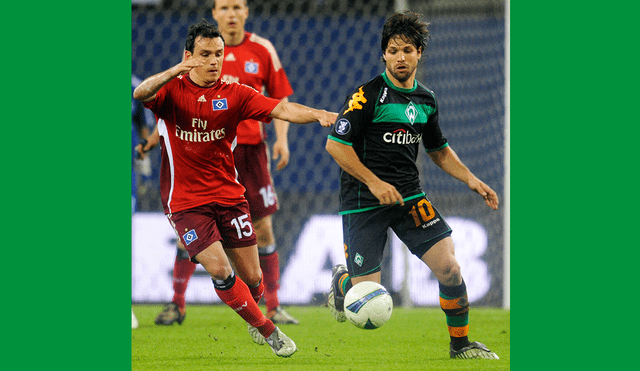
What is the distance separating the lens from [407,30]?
413 cm

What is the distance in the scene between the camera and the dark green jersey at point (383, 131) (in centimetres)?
→ 406

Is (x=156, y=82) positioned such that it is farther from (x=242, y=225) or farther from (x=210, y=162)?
(x=242, y=225)

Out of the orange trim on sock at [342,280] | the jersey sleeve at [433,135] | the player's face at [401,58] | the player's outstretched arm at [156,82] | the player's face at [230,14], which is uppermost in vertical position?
the player's face at [230,14]

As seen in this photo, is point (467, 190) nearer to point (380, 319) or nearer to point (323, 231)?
point (323, 231)

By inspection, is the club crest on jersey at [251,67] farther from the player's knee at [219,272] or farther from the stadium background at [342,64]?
the stadium background at [342,64]

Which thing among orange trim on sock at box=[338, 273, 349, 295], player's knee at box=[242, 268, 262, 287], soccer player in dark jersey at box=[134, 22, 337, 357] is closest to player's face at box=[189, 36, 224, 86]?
soccer player in dark jersey at box=[134, 22, 337, 357]

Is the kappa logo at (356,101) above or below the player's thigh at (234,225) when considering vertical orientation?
above

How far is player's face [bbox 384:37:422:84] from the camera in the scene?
4.09m

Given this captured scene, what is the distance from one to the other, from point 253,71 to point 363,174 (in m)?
1.89

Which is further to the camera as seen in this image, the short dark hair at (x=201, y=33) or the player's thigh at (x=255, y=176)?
the player's thigh at (x=255, y=176)

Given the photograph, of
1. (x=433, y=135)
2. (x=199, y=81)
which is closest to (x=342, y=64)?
(x=433, y=135)

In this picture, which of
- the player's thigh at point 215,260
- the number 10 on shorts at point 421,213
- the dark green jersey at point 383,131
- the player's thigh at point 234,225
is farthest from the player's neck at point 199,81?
the number 10 on shorts at point 421,213

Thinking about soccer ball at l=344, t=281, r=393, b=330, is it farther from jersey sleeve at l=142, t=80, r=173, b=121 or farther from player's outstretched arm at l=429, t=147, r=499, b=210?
jersey sleeve at l=142, t=80, r=173, b=121

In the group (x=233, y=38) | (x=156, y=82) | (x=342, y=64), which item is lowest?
(x=156, y=82)
